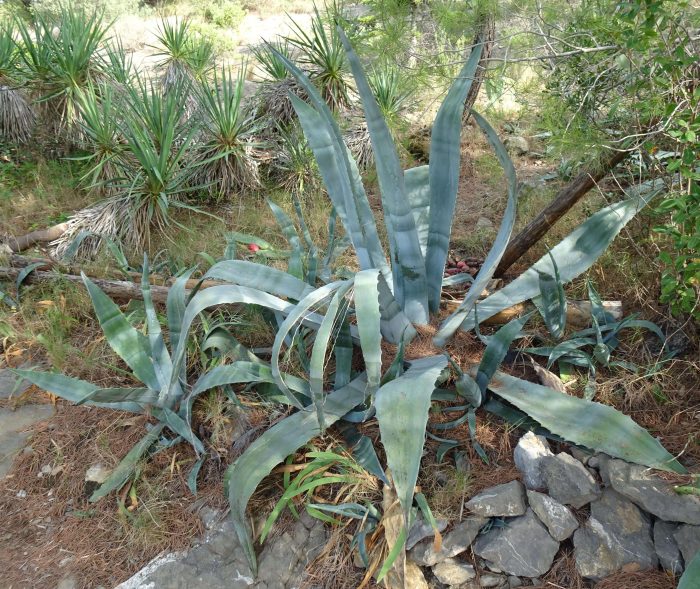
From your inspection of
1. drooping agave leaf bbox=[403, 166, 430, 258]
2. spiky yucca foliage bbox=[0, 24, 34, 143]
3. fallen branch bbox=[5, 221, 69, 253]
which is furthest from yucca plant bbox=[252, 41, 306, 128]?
drooping agave leaf bbox=[403, 166, 430, 258]

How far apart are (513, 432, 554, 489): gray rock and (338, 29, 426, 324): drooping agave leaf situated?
664 millimetres

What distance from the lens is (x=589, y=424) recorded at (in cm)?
204

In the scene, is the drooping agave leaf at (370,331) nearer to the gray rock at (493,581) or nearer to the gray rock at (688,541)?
the gray rock at (493,581)

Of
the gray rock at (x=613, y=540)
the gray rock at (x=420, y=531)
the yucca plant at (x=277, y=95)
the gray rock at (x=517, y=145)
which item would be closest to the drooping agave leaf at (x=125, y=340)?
the gray rock at (x=420, y=531)

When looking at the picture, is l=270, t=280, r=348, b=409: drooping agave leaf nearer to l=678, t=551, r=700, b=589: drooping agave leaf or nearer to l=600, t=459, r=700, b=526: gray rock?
l=600, t=459, r=700, b=526: gray rock

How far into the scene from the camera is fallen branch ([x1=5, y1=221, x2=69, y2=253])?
4.36 metres

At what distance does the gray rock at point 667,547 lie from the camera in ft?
6.14

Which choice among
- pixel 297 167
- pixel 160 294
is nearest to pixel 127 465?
pixel 160 294

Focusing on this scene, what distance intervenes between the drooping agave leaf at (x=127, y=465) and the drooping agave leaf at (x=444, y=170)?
4.30ft

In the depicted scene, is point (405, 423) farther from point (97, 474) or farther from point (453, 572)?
point (97, 474)

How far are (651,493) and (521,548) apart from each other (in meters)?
0.44

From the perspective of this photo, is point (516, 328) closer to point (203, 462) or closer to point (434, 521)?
point (434, 521)

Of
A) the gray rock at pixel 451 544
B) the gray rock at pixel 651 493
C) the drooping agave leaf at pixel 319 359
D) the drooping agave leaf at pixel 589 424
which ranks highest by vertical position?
the drooping agave leaf at pixel 319 359

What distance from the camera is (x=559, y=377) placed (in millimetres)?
2494
